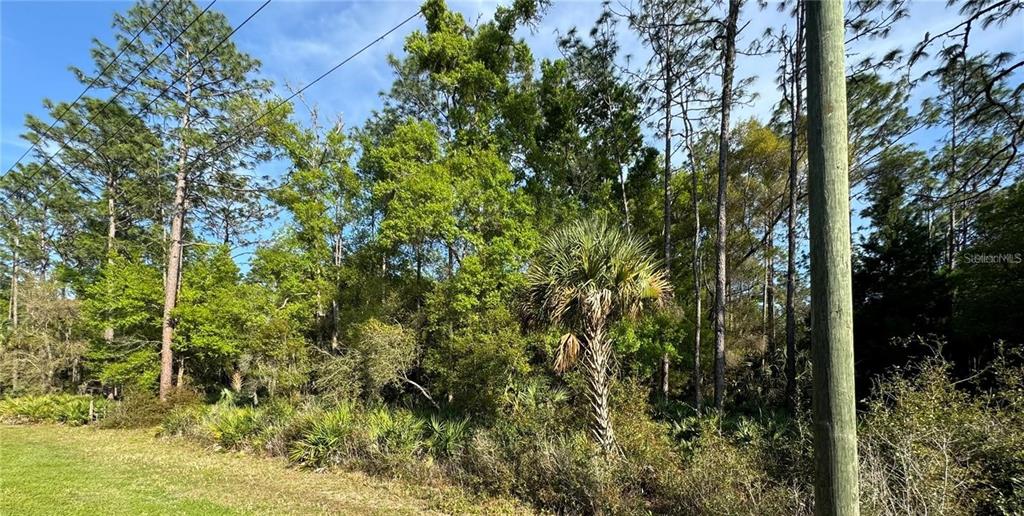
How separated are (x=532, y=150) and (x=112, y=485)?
13.8 meters

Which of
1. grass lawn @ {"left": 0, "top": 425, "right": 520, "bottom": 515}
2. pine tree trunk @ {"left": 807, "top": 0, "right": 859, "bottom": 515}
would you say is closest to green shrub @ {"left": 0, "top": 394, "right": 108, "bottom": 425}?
grass lawn @ {"left": 0, "top": 425, "right": 520, "bottom": 515}

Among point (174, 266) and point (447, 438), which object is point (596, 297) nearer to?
point (447, 438)

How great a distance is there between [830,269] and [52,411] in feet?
82.6

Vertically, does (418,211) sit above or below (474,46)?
below

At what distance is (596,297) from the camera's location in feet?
24.6

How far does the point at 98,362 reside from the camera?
18359mm

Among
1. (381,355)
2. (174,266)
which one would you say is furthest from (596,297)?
(174,266)

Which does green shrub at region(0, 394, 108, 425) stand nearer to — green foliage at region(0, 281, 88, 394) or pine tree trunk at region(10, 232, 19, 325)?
green foliage at region(0, 281, 88, 394)

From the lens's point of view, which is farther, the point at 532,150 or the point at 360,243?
the point at 360,243

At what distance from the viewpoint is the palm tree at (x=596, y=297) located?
298 inches

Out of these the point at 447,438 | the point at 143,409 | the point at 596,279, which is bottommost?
the point at 143,409

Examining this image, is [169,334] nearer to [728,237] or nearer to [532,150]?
[532,150]

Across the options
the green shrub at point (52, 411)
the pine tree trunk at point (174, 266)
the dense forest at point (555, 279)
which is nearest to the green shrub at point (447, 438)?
the dense forest at point (555, 279)

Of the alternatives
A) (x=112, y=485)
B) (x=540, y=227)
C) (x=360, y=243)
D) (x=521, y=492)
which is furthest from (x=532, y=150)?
(x=112, y=485)
